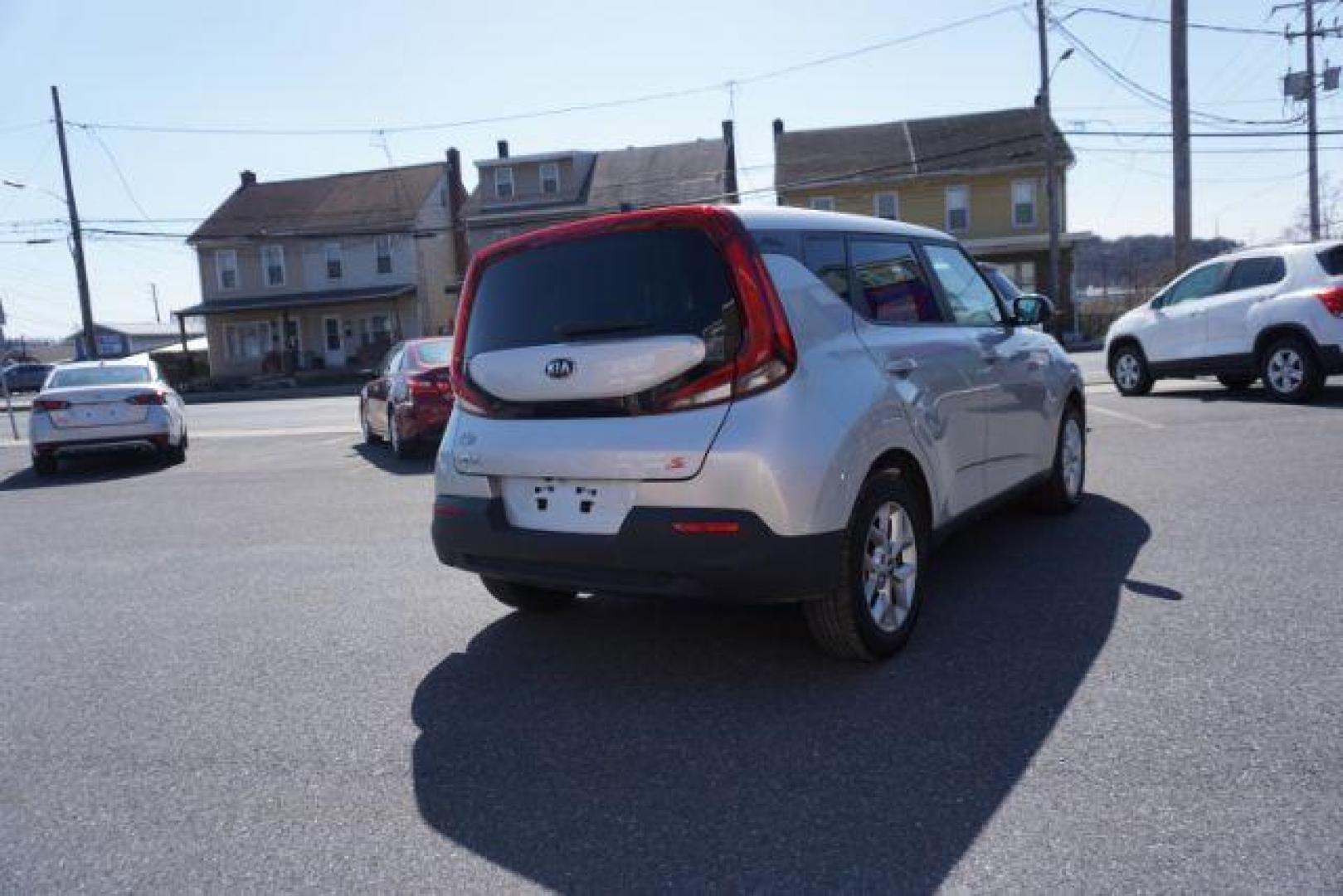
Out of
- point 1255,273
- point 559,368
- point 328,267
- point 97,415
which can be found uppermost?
point 328,267

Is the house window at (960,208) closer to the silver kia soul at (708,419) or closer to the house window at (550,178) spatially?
the house window at (550,178)

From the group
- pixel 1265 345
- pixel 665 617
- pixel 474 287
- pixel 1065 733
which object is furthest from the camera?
pixel 1265 345

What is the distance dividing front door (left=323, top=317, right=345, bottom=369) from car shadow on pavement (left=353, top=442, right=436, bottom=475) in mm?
31358

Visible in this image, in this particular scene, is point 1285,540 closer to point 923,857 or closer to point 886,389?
point 886,389

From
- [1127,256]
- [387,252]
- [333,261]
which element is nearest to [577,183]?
[387,252]

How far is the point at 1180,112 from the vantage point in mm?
20125

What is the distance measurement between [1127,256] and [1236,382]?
171 feet

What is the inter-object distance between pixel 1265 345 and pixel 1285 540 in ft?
21.8

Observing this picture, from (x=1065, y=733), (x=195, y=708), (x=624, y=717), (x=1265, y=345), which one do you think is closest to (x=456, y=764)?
(x=624, y=717)

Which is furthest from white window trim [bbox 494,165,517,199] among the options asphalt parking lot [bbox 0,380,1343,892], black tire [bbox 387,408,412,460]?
asphalt parking lot [bbox 0,380,1343,892]

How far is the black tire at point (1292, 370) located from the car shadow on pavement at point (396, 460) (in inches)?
370

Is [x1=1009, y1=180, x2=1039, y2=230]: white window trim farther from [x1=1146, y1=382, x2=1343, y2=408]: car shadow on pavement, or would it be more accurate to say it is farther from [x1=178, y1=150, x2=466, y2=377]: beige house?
[x1=1146, y1=382, x2=1343, y2=408]: car shadow on pavement

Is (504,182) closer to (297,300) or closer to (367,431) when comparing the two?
(297,300)

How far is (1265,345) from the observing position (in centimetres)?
1095
